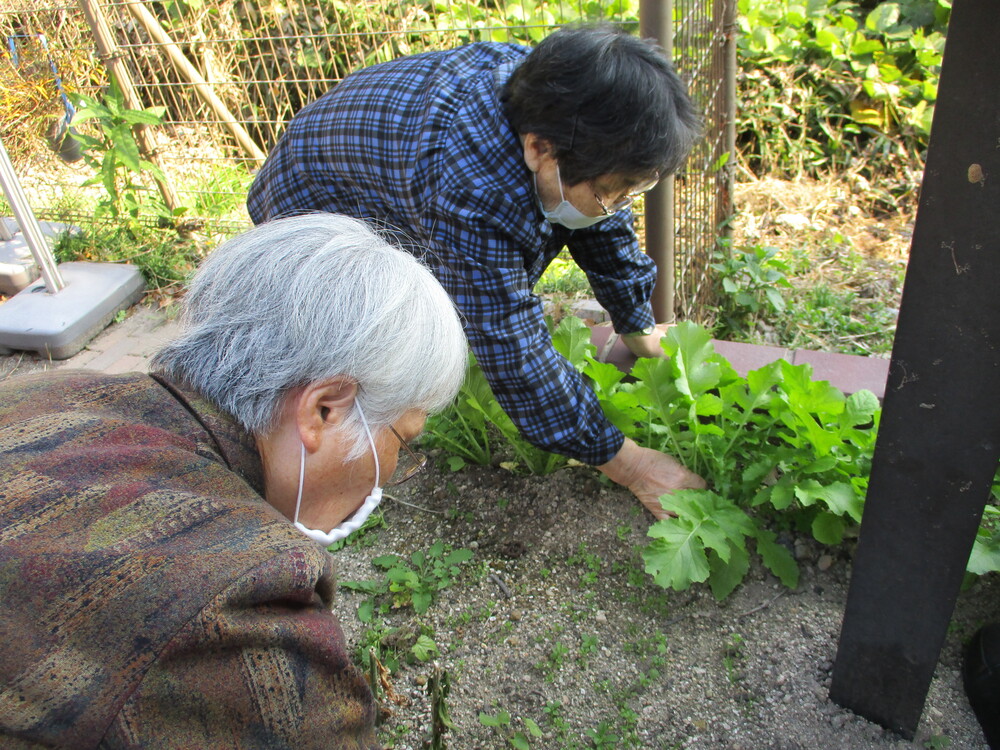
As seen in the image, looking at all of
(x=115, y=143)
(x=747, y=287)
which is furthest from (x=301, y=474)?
(x=115, y=143)

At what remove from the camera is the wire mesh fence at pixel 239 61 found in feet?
11.2

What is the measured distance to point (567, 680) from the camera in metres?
1.97

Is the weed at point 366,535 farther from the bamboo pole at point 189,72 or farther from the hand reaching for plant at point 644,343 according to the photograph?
the bamboo pole at point 189,72

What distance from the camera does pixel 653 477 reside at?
222 cm

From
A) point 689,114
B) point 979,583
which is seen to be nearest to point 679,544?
point 979,583

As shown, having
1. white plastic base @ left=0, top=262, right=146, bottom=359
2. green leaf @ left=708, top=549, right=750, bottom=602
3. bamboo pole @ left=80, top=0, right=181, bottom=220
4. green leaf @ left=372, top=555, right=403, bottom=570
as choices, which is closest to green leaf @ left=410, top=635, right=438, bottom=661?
green leaf @ left=372, top=555, right=403, bottom=570

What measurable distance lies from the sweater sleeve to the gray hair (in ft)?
0.87

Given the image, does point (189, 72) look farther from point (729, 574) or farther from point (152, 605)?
point (152, 605)

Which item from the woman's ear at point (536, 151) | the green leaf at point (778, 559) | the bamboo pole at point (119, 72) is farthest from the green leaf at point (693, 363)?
the bamboo pole at point (119, 72)

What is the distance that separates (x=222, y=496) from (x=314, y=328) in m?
0.26

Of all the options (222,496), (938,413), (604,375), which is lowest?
(604,375)

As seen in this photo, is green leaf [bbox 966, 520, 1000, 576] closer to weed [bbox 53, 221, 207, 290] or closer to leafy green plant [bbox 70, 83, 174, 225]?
weed [bbox 53, 221, 207, 290]

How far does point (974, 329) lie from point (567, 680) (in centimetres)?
125

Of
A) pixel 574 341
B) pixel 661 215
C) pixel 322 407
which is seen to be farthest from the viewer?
pixel 661 215
